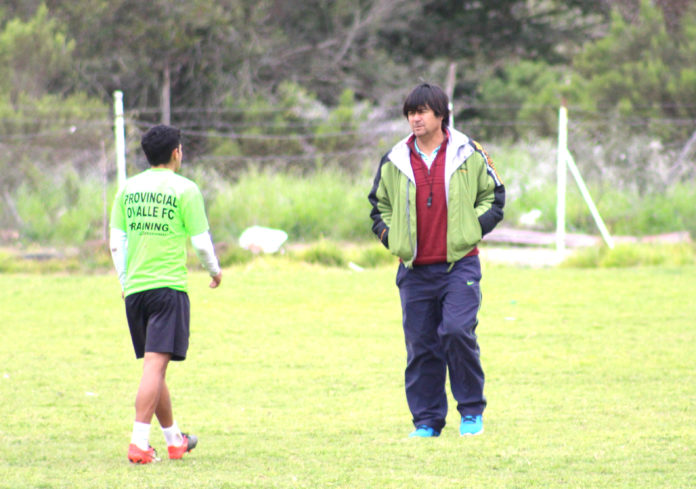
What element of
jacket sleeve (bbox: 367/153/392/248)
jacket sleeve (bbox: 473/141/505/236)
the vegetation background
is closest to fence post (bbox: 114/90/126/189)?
the vegetation background

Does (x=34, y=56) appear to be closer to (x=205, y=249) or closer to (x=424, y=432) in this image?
(x=205, y=249)

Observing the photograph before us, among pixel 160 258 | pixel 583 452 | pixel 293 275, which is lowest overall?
pixel 293 275

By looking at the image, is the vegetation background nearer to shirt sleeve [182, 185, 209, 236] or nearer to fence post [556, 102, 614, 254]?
fence post [556, 102, 614, 254]

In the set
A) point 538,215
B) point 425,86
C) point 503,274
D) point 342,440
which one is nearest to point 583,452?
point 342,440

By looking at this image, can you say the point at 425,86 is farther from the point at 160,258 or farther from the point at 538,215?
the point at 538,215

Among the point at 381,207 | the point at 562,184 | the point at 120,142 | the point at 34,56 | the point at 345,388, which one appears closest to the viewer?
the point at 381,207

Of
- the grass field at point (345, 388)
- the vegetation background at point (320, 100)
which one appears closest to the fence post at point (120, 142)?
the vegetation background at point (320, 100)

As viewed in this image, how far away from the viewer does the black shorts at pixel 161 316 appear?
474 centimetres

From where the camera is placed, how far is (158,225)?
15.6 feet

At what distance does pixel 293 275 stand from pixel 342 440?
7329 mm

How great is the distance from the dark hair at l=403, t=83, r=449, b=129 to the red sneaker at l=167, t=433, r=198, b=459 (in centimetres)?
187

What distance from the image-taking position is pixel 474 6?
100.0 feet

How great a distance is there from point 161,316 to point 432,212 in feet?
4.50

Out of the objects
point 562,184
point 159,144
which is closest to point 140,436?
point 159,144
